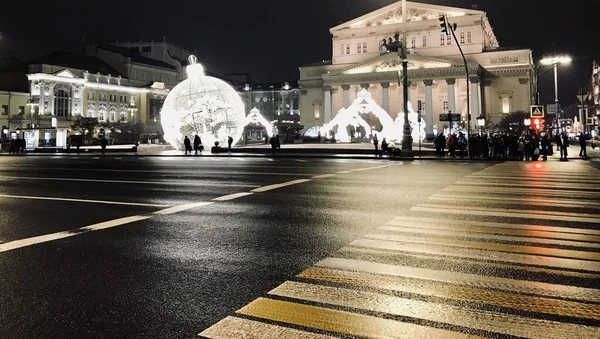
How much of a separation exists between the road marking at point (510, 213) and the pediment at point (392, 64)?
202 ft

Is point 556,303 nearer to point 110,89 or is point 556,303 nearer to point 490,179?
point 490,179

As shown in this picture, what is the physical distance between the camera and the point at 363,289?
4.46 meters

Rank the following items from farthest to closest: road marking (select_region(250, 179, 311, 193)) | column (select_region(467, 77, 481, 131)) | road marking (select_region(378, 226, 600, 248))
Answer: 1. column (select_region(467, 77, 481, 131))
2. road marking (select_region(250, 179, 311, 193))
3. road marking (select_region(378, 226, 600, 248))

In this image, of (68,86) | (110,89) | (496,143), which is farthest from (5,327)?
(110,89)

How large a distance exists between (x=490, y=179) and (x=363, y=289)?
12240 mm

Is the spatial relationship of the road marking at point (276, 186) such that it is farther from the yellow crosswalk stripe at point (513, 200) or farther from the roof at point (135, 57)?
the roof at point (135, 57)

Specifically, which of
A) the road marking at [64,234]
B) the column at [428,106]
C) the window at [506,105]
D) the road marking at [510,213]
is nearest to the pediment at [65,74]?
the column at [428,106]

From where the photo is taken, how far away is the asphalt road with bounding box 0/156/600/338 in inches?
147

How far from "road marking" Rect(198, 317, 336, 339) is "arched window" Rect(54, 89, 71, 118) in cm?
8557

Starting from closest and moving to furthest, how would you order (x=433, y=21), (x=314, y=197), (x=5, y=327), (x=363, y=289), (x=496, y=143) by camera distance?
(x=5, y=327) < (x=363, y=289) < (x=314, y=197) < (x=496, y=143) < (x=433, y=21)

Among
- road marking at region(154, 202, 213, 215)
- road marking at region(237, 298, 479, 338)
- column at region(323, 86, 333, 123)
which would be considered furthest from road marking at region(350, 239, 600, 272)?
column at region(323, 86, 333, 123)

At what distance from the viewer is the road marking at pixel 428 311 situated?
3.56 m

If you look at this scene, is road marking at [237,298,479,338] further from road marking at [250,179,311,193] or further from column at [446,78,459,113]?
column at [446,78,459,113]

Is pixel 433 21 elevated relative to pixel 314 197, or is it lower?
elevated
